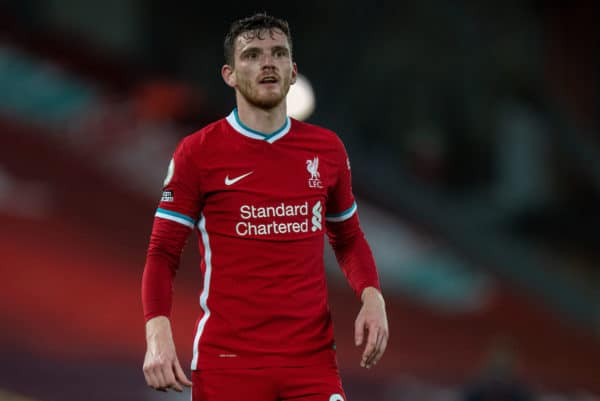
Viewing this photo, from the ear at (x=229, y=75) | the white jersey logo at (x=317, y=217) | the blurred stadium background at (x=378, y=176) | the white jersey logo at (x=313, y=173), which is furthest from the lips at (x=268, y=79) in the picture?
the blurred stadium background at (x=378, y=176)

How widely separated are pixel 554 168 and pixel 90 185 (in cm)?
465

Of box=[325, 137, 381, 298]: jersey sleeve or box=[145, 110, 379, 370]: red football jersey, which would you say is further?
box=[325, 137, 381, 298]: jersey sleeve

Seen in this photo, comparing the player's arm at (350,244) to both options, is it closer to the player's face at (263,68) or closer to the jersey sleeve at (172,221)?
the player's face at (263,68)

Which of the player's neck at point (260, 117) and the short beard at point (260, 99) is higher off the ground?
the short beard at point (260, 99)

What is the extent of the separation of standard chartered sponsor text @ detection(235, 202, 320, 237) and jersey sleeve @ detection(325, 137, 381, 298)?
0.22 meters

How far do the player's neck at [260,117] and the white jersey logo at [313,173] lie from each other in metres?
0.15

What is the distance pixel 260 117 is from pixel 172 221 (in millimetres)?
403

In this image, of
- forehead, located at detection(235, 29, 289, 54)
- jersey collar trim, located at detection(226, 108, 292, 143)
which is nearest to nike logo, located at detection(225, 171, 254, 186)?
jersey collar trim, located at detection(226, 108, 292, 143)

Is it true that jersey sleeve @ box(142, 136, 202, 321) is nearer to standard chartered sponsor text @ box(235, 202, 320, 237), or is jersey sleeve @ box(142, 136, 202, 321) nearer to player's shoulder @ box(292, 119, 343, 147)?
standard chartered sponsor text @ box(235, 202, 320, 237)

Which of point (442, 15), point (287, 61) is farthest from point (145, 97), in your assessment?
point (287, 61)

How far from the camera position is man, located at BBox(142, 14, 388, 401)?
272cm

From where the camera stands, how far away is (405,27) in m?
10.1

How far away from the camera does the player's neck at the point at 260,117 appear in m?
2.91

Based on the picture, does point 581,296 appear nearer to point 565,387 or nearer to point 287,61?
point 565,387
